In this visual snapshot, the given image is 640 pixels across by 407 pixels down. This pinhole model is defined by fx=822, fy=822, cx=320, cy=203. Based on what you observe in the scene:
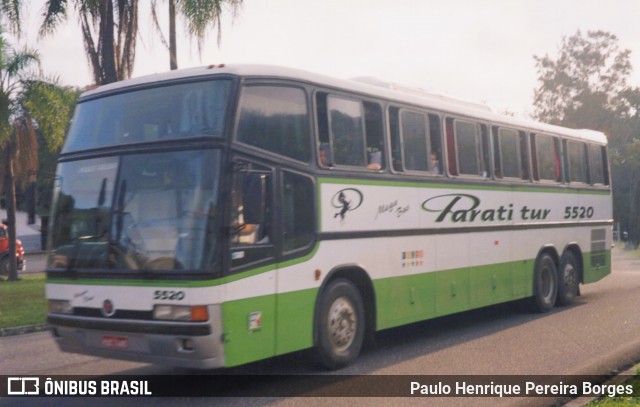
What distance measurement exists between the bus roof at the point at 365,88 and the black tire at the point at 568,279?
248cm

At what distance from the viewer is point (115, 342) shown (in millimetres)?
8250

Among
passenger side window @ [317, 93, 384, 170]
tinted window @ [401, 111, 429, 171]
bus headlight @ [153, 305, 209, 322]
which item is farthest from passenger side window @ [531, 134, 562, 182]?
bus headlight @ [153, 305, 209, 322]

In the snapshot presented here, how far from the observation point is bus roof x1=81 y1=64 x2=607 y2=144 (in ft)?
28.5

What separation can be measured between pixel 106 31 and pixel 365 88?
8997mm

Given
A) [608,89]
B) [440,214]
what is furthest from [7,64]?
[608,89]

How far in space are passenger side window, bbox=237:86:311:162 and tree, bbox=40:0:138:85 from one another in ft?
30.5

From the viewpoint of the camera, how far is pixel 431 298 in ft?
37.9

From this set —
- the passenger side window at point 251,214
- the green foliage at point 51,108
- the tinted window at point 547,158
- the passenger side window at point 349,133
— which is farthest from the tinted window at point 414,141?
the green foliage at point 51,108

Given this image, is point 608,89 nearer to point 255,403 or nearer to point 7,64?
point 7,64

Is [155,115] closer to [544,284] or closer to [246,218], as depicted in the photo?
[246,218]

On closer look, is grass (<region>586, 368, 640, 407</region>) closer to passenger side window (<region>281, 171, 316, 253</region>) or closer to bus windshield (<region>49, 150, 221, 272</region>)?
passenger side window (<region>281, 171, 316, 253</region>)
